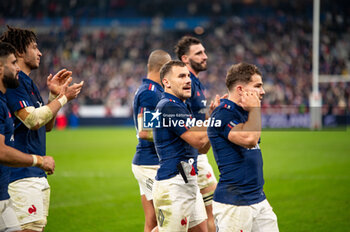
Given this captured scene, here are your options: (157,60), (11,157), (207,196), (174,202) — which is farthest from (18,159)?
(207,196)

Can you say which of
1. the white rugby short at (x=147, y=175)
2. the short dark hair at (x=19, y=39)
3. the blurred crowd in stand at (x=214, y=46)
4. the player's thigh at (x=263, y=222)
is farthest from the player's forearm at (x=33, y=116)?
the blurred crowd in stand at (x=214, y=46)

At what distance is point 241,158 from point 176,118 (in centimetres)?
75

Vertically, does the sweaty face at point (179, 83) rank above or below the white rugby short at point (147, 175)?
above

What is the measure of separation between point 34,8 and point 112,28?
736 cm

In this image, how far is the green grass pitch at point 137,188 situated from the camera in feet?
23.5

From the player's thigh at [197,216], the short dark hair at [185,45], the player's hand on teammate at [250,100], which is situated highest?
the short dark hair at [185,45]

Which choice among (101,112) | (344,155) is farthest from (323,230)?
(101,112)

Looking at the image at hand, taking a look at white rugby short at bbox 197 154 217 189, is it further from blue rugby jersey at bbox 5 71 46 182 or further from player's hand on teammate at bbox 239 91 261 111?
blue rugby jersey at bbox 5 71 46 182

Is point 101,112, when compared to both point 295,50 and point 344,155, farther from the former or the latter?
point 344,155

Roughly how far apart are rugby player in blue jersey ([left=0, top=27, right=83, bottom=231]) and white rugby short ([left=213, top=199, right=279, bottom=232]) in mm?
1765

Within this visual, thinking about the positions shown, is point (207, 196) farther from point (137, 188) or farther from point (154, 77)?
point (137, 188)

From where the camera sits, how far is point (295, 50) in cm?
3291

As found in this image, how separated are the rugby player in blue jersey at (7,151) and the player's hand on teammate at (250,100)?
1.94 m

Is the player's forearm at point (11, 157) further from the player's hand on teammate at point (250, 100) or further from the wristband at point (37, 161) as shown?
the player's hand on teammate at point (250, 100)
